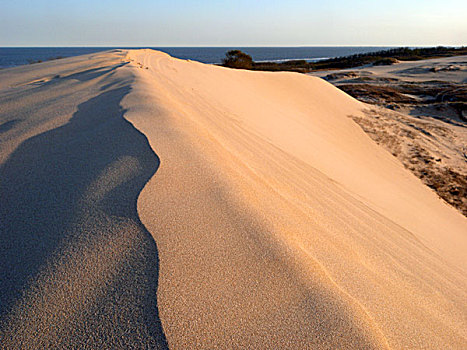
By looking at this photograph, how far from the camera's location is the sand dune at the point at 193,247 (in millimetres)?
1149

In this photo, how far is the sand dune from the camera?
1149 mm

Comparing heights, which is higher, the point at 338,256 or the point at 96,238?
the point at 96,238

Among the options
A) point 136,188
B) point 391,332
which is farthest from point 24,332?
point 391,332

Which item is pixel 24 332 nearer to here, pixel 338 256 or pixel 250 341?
pixel 250 341

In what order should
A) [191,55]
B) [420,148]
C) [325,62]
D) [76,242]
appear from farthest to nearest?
[191,55] → [325,62] → [420,148] → [76,242]

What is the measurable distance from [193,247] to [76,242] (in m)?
0.58

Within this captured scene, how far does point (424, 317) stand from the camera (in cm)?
162

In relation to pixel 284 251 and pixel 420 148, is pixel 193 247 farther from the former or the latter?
pixel 420 148

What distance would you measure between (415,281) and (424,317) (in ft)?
1.57

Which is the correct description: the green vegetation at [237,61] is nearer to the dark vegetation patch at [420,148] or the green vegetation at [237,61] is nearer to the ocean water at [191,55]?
the ocean water at [191,55]

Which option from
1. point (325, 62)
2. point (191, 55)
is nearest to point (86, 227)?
point (325, 62)

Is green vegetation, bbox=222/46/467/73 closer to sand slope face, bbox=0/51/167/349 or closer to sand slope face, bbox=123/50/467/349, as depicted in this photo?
sand slope face, bbox=123/50/467/349

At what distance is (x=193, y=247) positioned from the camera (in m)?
1.49

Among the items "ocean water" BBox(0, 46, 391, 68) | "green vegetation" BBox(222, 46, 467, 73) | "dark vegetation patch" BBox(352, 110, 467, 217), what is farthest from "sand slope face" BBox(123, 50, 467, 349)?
"green vegetation" BBox(222, 46, 467, 73)
